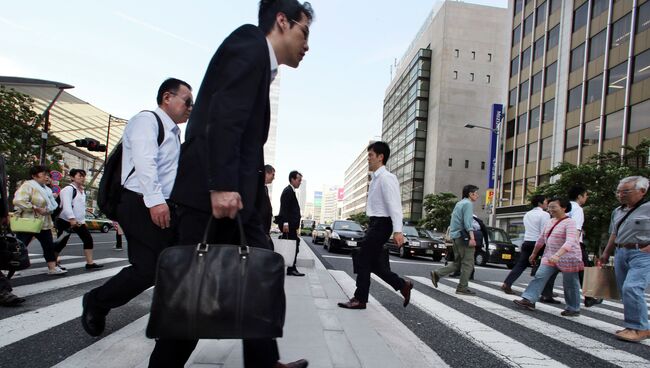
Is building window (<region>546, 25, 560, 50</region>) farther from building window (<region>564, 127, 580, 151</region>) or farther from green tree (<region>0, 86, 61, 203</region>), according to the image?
green tree (<region>0, 86, 61, 203</region>)

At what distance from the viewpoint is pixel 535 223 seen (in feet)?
25.1

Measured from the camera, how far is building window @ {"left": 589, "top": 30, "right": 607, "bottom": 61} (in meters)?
31.4

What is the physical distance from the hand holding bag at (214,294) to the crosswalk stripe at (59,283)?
4.06 m

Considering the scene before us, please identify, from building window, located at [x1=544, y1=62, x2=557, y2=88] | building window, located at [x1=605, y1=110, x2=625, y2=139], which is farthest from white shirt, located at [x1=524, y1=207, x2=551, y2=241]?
building window, located at [x1=544, y1=62, x2=557, y2=88]

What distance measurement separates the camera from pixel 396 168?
259ft

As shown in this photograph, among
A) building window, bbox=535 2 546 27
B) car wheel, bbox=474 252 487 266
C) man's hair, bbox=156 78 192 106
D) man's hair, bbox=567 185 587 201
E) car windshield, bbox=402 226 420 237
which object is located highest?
building window, bbox=535 2 546 27

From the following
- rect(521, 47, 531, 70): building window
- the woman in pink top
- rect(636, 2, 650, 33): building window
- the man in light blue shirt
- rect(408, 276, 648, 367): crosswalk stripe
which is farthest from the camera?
rect(521, 47, 531, 70): building window

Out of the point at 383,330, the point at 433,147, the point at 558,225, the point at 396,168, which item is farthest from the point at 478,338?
the point at 396,168

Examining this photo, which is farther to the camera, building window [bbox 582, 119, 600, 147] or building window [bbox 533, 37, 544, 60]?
building window [bbox 533, 37, 544, 60]

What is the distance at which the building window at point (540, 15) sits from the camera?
40156mm

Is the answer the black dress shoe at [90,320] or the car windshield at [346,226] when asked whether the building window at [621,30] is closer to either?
the car windshield at [346,226]

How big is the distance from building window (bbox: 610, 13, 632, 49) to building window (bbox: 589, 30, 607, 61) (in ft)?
2.41

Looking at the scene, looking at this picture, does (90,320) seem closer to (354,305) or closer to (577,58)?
(354,305)

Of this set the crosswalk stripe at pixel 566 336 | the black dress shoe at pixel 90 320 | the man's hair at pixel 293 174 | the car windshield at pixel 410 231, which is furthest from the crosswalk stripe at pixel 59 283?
the car windshield at pixel 410 231
